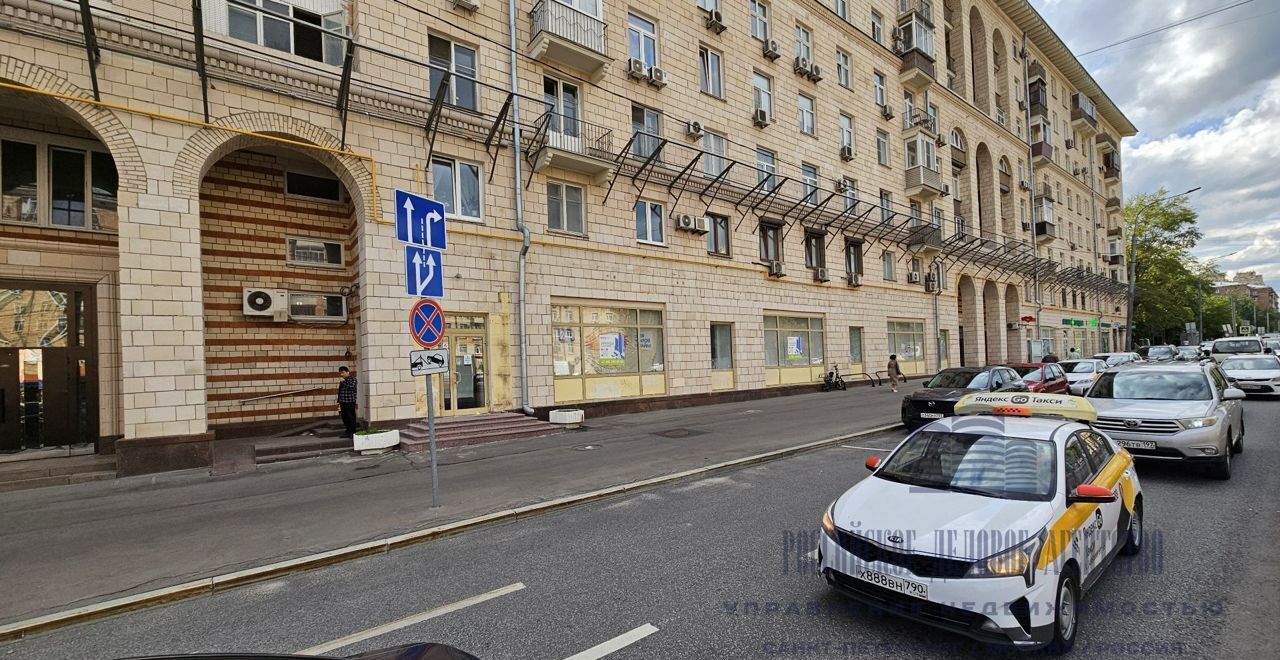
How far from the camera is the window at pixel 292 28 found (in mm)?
11352

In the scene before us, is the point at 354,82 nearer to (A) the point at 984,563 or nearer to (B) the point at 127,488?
(B) the point at 127,488

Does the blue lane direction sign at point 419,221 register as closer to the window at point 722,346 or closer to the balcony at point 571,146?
the balcony at point 571,146

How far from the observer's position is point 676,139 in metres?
18.3

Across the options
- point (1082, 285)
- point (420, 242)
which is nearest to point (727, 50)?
point (420, 242)

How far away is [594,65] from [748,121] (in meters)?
7.26

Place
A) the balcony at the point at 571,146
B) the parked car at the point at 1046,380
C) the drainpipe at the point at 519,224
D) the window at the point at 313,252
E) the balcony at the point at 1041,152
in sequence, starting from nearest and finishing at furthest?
the window at the point at 313,252, the drainpipe at the point at 519,224, the parked car at the point at 1046,380, the balcony at the point at 571,146, the balcony at the point at 1041,152

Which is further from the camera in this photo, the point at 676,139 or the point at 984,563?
the point at 676,139

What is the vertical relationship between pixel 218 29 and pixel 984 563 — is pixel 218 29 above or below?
above

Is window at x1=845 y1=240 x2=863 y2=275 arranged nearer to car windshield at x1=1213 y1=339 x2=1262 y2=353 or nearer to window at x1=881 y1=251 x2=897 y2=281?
window at x1=881 y1=251 x2=897 y2=281

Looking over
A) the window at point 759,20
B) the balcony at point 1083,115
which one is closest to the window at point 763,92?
the window at point 759,20

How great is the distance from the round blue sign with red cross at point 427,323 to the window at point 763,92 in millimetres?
18107

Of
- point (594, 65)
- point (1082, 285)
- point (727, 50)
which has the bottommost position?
point (1082, 285)

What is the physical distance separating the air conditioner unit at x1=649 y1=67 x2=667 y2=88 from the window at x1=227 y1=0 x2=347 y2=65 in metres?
8.96

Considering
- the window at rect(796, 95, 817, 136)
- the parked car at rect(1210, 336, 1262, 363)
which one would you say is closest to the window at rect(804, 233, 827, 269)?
the window at rect(796, 95, 817, 136)
